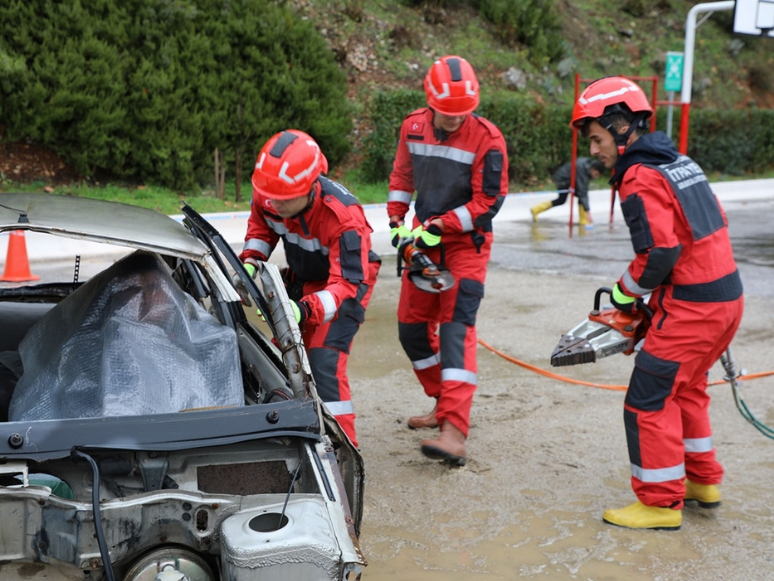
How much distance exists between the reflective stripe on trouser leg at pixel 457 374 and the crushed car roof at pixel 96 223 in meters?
1.65

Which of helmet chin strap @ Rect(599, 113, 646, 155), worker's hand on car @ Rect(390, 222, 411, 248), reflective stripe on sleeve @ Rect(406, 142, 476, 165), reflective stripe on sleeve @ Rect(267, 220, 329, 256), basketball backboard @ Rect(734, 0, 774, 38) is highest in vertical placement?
basketball backboard @ Rect(734, 0, 774, 38)

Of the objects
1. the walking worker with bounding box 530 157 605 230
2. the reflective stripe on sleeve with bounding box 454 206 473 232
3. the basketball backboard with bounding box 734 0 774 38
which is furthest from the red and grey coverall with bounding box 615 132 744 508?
the basketball backboard with bounding box 734 0 774 38

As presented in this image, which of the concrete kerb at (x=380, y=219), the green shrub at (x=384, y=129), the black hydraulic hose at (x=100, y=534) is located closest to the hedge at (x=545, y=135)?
the green shrub at (x=384, y=129)

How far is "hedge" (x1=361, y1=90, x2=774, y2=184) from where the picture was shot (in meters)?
17.0

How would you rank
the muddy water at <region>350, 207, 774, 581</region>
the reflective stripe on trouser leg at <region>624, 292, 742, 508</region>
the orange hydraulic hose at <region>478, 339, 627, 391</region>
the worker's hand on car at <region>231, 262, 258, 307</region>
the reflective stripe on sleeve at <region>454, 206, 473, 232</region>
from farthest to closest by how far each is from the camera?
the orange hydraulic hose at <region>478, 339, 627, 391</region> < the reflective stripe on sleeve at <region>454, 206, 473, 232</region> < the reflective stripe on trouser leg at <region>624, 292, 742, 508</region> < the muddy water at <region>350, 207, 774, 581</region> < the worker's hand on car at <region>231, 262, 258, 307</region>

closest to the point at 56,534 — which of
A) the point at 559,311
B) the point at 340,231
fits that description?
the point at 340,231

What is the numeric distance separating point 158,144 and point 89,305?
36.5ft

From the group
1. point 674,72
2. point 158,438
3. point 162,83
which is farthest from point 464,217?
point 674,72

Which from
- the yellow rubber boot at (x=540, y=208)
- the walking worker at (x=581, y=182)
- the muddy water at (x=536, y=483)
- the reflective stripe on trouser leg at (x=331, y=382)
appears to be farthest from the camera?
the yellow rubber boot at (x=540, y=208)

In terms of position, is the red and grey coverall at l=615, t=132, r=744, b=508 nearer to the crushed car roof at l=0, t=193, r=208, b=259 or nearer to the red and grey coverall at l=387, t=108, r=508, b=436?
the red and grey coverall at l=387, t=108, r=508, b=436

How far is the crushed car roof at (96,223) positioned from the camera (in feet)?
9.20

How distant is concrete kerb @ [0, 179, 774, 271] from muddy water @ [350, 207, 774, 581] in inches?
97.5

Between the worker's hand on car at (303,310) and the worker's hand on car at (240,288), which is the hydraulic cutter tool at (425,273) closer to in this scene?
the worker's hand on car at (303,310)

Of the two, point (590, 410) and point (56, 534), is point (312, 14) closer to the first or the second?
point (590, 410)
